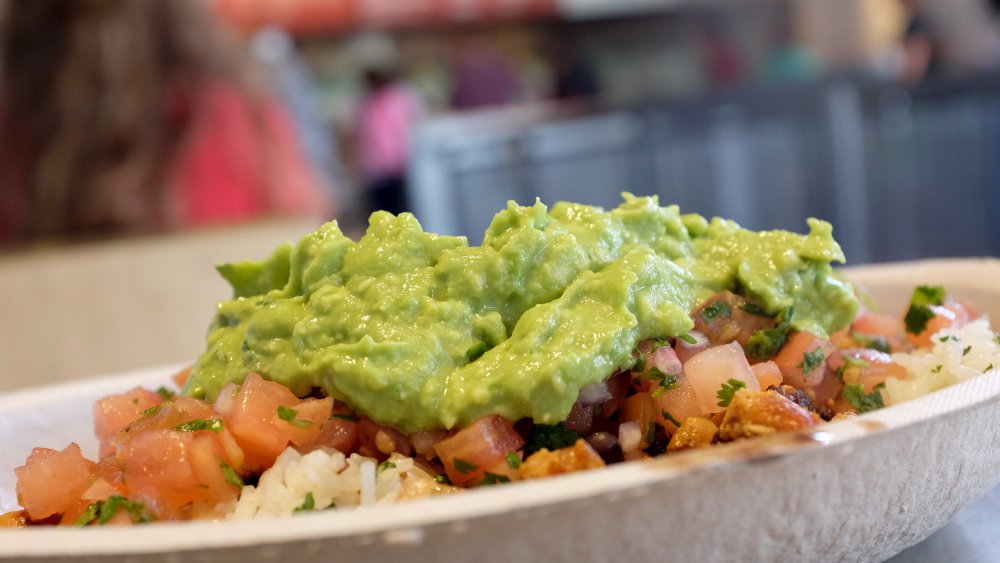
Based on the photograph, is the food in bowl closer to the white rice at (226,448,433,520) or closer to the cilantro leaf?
the white rice at (226,448,433,520)

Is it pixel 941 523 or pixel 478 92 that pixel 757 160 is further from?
pixel 941 523

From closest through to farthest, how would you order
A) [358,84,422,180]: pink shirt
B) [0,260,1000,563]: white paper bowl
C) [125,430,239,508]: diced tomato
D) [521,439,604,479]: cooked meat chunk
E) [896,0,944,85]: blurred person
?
[0,260,1000,563]: white paper bowl
[521,439,604,479]: cooked meat chunk
[125,430,239,508]: diced tomato
[896,0,944,85]: blurred person
[358,84,422,180]: pink shirt

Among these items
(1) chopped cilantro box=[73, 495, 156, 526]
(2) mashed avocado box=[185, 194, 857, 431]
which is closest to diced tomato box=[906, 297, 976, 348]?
(2) mashed avocado box=[185, 194, 857, 431]

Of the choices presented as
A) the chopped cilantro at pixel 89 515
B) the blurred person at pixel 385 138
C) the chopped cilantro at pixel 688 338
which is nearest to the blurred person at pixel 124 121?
the chopped cilantro at pixel 89 515

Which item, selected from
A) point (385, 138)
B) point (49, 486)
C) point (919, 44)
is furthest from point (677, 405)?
point (385, 138)

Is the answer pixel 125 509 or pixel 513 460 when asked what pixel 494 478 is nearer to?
pixel 513 460

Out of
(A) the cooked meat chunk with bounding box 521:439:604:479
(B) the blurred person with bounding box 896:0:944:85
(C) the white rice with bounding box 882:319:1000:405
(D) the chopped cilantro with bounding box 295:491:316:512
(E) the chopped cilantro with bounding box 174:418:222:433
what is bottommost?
(C) the white rice with bounding box 882:319:1000:405

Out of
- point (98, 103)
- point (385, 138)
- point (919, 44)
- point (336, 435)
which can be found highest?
point (98, 103)
